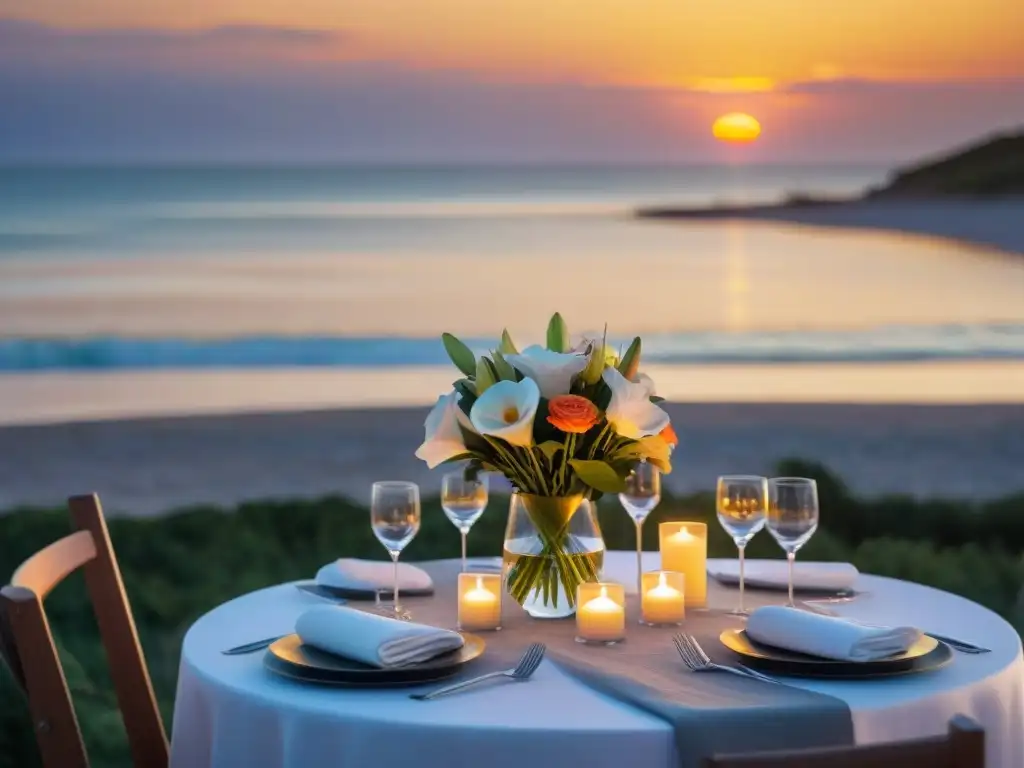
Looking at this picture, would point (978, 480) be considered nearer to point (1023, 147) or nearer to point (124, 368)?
point (1023, 147)

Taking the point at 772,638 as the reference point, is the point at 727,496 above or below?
above

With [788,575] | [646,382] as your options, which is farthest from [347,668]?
[788,575]

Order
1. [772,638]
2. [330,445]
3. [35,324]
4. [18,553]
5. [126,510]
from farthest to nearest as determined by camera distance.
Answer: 1. [35,324]
2. [330,445]
3. [126,510]
4. [18,553]
5. [772,638]

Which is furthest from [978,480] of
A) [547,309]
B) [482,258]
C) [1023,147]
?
[482,258]

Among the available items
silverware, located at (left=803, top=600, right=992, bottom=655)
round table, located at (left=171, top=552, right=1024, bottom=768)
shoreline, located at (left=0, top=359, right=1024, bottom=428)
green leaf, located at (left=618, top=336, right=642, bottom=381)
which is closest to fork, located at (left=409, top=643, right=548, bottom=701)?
round table, located at (left=171, top=552, right=1024, bottom=768)

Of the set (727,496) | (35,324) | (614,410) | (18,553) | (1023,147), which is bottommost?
(18,553)

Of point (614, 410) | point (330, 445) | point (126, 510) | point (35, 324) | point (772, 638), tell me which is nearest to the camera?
point (772, 638)

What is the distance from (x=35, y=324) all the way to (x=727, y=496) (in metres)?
6.22

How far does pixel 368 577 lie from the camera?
2410 millimetres

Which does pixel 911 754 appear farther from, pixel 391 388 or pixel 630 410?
pixel 391 388

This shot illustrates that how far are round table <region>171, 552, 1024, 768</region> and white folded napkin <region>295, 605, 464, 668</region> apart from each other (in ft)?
0.17

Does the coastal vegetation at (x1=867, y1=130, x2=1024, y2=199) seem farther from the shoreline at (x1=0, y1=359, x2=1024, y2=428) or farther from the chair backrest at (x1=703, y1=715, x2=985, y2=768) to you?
the chair backrest at (x1=703, y1=715, x2=985, y2=768)

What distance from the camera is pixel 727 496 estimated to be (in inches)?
89.4

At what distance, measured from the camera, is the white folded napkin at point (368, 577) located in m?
2.40
